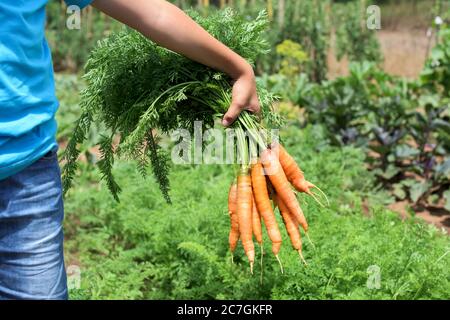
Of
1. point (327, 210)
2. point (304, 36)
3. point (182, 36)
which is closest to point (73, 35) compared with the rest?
point (304, 36)

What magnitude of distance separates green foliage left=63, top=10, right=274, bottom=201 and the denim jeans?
35cm

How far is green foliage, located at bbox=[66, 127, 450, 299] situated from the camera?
2620 millimetres

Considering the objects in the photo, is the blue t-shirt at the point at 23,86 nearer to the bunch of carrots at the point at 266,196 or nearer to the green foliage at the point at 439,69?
the bunch of carrots at the point at 266,196

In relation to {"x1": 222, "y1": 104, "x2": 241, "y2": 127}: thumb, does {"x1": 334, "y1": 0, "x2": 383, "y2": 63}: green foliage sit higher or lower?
higher

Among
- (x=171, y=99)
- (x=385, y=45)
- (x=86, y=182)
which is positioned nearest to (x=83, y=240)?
(x=86, y=182)

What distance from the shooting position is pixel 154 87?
2.12 meters

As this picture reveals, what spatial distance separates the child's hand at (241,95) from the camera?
6.22 ft

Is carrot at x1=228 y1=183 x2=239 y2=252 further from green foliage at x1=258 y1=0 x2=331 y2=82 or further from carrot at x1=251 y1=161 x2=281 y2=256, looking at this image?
green foliage at x1=258 y1=0 x2=331 y2=82

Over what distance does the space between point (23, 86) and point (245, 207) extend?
86cm

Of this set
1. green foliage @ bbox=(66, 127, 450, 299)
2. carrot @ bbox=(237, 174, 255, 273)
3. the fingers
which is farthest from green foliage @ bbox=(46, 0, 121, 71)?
the fingers

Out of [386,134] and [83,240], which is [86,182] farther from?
[386,134]

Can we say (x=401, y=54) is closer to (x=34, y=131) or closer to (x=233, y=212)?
(x=233, y=212)

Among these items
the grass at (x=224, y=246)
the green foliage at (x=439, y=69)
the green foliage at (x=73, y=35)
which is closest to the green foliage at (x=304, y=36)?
the green foliage at (x=73, y=35)

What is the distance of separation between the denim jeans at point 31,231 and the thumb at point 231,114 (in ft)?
1.64
